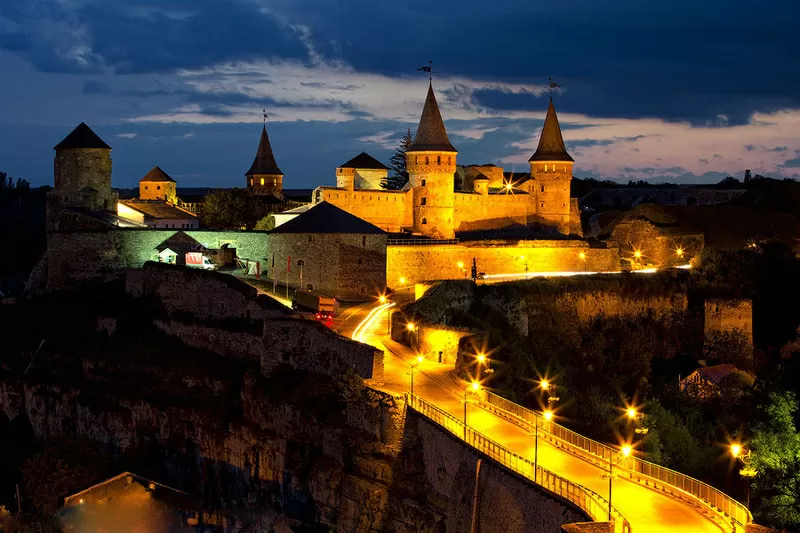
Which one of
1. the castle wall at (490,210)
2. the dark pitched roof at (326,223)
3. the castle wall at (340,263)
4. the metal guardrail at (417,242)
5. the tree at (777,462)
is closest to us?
the tree at (777,462)

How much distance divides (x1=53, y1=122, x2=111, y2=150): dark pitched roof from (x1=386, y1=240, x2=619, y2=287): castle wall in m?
17.0

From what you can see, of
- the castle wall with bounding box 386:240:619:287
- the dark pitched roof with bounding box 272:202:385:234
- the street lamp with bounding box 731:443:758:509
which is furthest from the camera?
the castle wall with bounding box 386:240:619:287

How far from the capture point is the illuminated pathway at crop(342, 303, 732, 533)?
893 inches

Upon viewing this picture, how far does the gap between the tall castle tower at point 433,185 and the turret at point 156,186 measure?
23.0m

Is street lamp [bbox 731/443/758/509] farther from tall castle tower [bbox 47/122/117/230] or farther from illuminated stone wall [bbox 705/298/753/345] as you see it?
tall castle tower [bbox 47/122/117/230]

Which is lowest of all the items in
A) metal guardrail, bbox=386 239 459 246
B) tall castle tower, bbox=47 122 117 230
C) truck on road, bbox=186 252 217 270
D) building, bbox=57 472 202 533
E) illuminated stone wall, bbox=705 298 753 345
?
building, bbox=57 472 202 533

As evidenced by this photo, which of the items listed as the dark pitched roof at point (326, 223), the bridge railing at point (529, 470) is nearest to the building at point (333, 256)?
the dark pitched roof at point (326, 223)

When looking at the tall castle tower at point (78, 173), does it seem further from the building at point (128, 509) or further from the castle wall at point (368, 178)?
the building at point (128, 509)

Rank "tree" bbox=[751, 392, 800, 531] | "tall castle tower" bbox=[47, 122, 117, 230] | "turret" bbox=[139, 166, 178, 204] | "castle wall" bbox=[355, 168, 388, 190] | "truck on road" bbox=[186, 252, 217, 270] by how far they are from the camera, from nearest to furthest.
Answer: "tree" bbox=[751, 392, 800, 531] → "truck on road" bbox=[186, 252, 217, 270] → "tall castle tower" bbox=[47, 122, 117, 230] → "castle wall" bbox=[355, 168, 388, 190] → "turret" bbox=[139, 166, 178, 204]

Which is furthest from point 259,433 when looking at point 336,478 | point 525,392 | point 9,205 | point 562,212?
point 9,205

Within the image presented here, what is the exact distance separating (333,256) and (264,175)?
35781 mm

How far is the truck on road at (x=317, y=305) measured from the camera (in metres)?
45.7

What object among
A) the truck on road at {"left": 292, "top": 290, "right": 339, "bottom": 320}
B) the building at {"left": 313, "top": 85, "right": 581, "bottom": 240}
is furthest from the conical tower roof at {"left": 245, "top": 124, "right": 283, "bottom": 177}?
the truck on road at {"left": 292, "top": 290, "right": 339, "bottom": 320}

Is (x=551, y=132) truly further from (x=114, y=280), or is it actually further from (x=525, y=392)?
(x=525, y=392)
